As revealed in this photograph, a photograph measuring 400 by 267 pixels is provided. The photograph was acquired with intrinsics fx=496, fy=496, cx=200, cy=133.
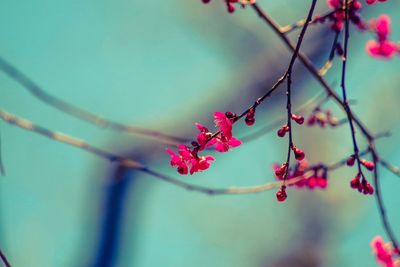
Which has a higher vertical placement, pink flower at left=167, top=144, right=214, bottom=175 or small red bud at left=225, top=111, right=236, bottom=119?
small red bud at left=225, top=111, right=236, bottom=119

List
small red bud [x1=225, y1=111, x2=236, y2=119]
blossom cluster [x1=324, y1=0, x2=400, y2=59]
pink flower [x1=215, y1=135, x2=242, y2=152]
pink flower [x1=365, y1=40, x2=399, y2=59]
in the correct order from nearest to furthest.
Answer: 1. small red bud [x1=225, y1=111, x2=236, y2=119]
2. pink flower [x1=215, y1=135, x2=242, y2=152]
3. blossom cluster [x1=324, y1=0, x2=400, y2=59]
4. pink flower [x1=365, y1=40, x2=399, y2=59]

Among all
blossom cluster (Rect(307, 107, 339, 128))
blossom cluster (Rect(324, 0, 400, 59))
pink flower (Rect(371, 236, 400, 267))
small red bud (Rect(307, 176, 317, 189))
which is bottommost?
pink flower (Rect(371, 236, 400, 267))

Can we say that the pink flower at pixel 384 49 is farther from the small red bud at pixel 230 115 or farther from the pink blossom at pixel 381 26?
the small red bud at pixel 230 115


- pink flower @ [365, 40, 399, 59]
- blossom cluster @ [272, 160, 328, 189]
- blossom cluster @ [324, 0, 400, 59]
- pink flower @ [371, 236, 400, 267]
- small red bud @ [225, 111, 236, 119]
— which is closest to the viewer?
small red bud @ [225, 111, 236, 119]

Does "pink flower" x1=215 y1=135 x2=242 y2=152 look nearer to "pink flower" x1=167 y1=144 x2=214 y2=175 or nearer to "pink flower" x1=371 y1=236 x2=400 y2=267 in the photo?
"pink flower" x1=167 y1=144 x2=214 y2=175

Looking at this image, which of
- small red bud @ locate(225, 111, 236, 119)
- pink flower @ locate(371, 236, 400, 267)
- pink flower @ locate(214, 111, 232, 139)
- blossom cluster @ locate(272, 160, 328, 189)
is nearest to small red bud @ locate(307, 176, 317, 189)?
blossom cluster @ locate(272, 160, 328, 189)

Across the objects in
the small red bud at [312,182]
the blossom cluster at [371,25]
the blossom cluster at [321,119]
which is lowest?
the small red bud at [312,182]

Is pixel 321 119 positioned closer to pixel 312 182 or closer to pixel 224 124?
pixel 312 182

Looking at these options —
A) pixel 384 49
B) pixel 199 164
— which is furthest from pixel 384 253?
pixel 199 164

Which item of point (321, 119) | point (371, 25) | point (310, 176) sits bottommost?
point (310, 176)

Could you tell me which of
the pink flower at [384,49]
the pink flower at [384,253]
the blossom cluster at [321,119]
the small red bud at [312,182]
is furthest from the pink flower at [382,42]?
the pink flower at [384,253]

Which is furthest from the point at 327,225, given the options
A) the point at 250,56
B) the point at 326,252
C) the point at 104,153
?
the point at 104,153

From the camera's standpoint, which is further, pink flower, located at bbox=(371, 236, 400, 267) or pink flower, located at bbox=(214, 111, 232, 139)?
pink flower, located at bbox=(371, 236, 400, 267)
